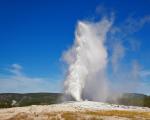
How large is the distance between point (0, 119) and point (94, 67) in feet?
327

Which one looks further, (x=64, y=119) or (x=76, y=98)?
(x=76, y=98)

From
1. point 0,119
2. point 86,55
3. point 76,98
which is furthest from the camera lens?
point 86,55

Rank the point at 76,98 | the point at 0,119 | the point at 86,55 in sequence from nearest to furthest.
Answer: the point at 0,119
the point at 76,98
the point at 86,55

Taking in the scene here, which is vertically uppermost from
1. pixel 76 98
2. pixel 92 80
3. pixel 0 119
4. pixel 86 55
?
pixel 86 55

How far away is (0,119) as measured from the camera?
2719 inches

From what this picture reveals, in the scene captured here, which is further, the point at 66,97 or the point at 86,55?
the point at 86,55

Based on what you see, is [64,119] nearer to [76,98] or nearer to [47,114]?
[47,114]

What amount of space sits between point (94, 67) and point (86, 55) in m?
9.73

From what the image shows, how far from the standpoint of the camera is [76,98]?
141750 millimetres

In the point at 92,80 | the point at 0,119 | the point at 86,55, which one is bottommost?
the point at 0,119

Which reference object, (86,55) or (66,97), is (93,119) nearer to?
(66,97)

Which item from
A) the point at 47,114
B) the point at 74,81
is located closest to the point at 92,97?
the point at 74,81

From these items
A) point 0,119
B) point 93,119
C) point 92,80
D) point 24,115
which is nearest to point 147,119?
point 93,119

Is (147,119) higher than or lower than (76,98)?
lower
